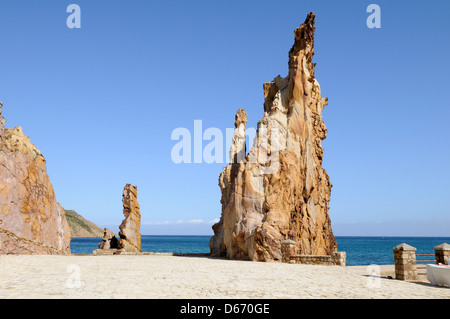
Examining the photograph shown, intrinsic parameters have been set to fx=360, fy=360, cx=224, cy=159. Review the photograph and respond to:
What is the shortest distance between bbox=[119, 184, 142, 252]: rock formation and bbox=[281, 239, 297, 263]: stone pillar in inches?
1204

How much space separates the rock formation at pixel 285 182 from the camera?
2625 centimetres

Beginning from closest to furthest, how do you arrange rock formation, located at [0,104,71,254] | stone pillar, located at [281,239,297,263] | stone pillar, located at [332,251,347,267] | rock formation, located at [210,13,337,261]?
stone pillar, located at [332,251,347,267], stone pillar, located at [281,239,297,263], rock formation, located at [210,13,337,261], rock formation, located at [0,104,71,254]

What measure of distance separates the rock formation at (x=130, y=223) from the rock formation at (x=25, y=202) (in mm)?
12754

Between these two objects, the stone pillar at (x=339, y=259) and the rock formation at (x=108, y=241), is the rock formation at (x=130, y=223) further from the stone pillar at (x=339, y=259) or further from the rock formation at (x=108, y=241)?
the stone pillar at (x=339, y=259)

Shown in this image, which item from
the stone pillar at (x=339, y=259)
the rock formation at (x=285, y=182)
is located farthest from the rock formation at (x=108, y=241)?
the stone pillar at (x=339, y=259)

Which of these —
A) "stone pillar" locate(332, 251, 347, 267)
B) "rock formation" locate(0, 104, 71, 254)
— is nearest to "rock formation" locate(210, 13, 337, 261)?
"stone pillar" locate(332, 251, 347, 267)

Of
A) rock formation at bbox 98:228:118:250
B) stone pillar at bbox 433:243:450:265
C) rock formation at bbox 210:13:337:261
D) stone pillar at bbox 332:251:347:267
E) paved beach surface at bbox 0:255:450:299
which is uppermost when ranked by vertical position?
rock formation at bbox 210:13:337:261

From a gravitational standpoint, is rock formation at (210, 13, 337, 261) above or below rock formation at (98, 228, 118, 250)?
above

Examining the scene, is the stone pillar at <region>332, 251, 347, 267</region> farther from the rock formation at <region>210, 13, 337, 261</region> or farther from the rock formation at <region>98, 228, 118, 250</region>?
the rock formation at <region>98, 228, 118, 250</region>

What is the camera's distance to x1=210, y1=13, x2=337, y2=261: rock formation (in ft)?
86.1

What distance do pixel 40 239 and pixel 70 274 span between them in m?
19.3

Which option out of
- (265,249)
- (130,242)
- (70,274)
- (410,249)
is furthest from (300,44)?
(130,242)

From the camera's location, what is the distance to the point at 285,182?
2766 cm

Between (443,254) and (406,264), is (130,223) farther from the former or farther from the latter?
(443,254)
